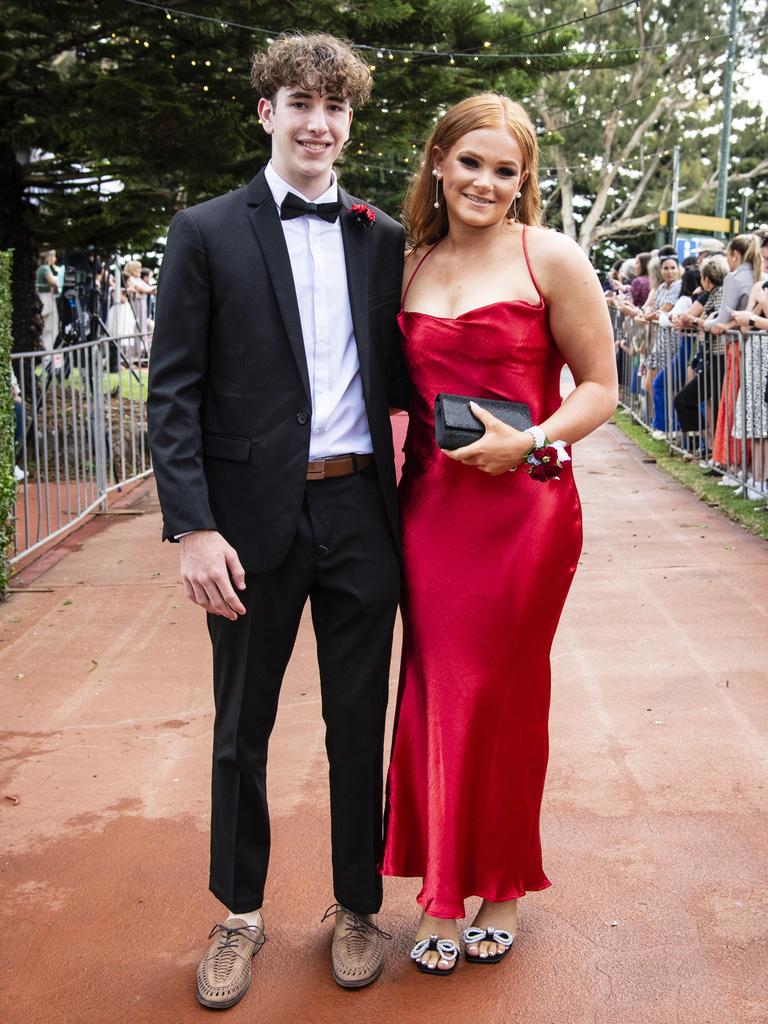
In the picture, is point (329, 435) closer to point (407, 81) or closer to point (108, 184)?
point (407, 81)

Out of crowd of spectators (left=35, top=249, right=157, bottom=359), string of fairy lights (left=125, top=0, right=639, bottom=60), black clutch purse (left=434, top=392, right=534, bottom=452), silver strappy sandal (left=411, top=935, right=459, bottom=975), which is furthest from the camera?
crowd of spectators (left=35, top=249, right=157, bottom=359)

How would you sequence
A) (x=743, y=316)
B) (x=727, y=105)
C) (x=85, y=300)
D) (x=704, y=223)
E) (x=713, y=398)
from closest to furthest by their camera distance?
(x=743, y=316), (x=713, y=398), (x=85, y=300), (x=727, y=105), (x=704, y=223)

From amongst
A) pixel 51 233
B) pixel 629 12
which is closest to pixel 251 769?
pixel 51 233

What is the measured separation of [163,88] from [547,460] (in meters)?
8.10

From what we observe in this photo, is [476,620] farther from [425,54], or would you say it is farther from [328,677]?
[425,54]

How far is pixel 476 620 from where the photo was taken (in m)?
3.01

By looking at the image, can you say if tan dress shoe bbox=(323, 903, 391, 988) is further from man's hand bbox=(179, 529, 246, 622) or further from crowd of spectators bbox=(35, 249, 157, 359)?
crowd of spectators bbox=(35, 249, 157, 359)

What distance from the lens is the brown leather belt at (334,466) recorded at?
114 inches

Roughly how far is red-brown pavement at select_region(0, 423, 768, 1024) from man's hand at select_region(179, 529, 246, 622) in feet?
2.67

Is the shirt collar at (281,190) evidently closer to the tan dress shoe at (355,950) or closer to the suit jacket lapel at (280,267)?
the suit jacket lapel at (280,267)

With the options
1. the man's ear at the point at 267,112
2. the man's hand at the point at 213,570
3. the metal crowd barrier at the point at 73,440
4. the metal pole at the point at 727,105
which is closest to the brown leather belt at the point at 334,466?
the man's hand at the point at 213,570

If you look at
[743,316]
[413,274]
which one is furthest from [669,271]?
[413,274]

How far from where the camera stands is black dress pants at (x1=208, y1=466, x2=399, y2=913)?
2.94m

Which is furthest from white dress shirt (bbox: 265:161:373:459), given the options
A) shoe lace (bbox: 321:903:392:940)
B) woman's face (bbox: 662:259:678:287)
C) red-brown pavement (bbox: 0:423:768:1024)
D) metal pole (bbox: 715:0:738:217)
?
metal pole (bbox: 715:0:738:217)
